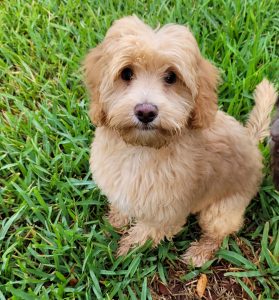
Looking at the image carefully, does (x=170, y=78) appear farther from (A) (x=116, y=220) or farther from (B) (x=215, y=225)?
(A) (x=116, y=220)

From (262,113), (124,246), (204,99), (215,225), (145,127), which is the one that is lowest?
(124,246)

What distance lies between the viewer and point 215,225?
2.83 m

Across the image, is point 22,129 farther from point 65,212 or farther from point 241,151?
point 241,151

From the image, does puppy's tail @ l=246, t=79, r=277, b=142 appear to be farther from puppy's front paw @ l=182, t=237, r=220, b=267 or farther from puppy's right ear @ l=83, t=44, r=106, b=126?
puppy's right ear @ l=83, t=44, r=106, b=126

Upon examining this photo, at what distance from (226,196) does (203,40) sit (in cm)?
147

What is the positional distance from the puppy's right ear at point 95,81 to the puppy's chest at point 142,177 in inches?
11.7

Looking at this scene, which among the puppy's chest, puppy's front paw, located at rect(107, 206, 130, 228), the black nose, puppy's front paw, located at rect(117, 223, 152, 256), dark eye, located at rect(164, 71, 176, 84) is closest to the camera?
the black nose

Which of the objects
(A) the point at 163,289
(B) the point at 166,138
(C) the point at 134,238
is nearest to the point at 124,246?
(C) the point at 134,238

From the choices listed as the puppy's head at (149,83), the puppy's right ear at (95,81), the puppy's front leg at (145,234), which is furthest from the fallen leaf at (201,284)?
the puppy's right ear at (95,81)

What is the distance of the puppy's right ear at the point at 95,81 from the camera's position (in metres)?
2.18

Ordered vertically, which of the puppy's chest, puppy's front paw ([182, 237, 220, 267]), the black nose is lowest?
puppy's front paw ([182, 237, 220, 267])

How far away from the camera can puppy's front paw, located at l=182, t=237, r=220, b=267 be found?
2928mm

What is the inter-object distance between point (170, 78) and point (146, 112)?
24 centimetres


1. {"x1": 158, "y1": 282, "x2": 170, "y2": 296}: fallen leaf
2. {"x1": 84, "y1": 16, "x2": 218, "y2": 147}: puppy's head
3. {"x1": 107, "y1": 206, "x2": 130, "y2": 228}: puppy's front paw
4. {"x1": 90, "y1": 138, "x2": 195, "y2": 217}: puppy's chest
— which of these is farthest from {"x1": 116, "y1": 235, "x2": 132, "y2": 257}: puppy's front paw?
{"x1": 84, "y1": 16, "x2": 218, "y2": 147}: puppy's head
